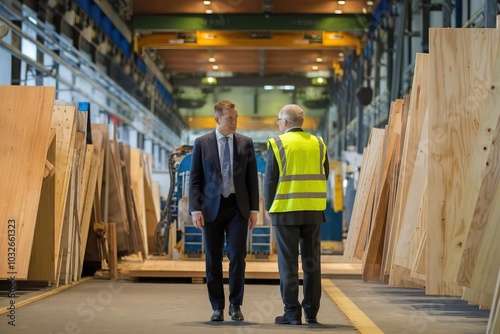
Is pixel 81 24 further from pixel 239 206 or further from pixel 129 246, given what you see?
pixel 239 206

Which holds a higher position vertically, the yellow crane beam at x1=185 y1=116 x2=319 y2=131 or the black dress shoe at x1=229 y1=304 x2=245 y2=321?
the yellow crane beam at x1=185 y1=116 x2=319 y2=131

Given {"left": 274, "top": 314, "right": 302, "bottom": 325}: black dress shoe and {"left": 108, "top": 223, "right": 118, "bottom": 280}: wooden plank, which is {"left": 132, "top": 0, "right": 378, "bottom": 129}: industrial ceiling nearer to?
{"left": 108, "top": 223, "right": 118, "bottom": 280}: wooden plank

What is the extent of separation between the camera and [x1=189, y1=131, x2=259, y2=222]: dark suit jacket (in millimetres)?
7605

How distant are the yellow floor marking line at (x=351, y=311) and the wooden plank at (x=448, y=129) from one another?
0.71 meters

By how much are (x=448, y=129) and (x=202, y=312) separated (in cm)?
267

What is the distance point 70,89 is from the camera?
71.3 ft

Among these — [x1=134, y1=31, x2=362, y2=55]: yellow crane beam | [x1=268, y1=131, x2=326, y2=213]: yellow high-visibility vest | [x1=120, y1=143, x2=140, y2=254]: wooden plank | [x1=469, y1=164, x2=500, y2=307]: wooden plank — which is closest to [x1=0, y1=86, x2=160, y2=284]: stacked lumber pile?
[x1=120, y1=143, x2=140, y2=254]: wooden plank

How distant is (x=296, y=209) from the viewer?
24.4 feet

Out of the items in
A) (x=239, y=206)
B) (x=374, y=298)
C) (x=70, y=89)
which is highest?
(x=70, y=89)

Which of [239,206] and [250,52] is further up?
[250,52]

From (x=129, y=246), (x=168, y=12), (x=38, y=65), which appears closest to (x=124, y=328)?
(x=129, y=246)

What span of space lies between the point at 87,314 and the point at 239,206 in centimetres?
161

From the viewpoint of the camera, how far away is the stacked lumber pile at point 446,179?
6535 millimetres

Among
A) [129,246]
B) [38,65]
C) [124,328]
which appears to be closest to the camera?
[124,328]
